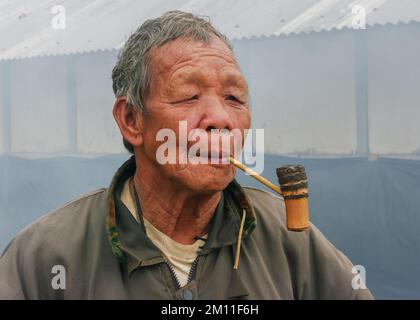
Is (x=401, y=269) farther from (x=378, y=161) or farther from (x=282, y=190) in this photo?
(x=282, y=190)

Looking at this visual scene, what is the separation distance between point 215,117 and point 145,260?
474 millimetres

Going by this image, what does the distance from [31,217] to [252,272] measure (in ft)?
12.2

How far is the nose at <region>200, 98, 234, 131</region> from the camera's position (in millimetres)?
1612

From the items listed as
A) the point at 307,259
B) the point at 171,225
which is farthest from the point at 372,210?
the point at 171,225

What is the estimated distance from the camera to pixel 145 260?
165 centimetres

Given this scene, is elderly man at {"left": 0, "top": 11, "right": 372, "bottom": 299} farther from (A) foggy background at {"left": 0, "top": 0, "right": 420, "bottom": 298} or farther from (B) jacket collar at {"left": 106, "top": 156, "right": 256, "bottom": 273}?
(A) foggy background at {"left": 0, "top": 0, "right": 420, "bottom": 298}

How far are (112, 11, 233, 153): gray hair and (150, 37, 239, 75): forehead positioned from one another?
0.7 inches

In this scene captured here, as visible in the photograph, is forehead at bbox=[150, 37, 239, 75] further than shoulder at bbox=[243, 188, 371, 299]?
No

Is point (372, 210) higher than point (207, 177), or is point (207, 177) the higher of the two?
point (207, 177)

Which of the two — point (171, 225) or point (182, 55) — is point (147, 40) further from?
point (171, 225)

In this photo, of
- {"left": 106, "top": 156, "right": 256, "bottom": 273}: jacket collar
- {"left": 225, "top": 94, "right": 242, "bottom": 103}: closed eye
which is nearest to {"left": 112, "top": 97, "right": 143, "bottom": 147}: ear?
{"left": 106, "top": 156, "right": 256, "bottom": 273}: jacket collar

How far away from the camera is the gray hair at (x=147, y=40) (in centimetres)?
171

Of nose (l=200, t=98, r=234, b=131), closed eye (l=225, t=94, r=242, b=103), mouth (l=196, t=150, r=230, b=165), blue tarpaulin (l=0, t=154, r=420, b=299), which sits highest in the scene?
closed eye (l=225, t=94, r=242, b=103)

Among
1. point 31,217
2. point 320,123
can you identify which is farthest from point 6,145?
point 320,123
